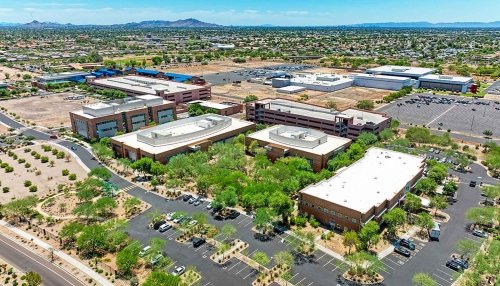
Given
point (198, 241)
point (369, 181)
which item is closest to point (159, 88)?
point (369, 181)

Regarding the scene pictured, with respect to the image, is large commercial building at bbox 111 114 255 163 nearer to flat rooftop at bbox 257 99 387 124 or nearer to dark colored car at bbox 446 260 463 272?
flat rooftop at bbox 257 99 387 124

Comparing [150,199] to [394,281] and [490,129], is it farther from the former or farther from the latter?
[490,129]

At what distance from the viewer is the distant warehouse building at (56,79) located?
594 ft

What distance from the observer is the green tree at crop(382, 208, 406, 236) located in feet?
186

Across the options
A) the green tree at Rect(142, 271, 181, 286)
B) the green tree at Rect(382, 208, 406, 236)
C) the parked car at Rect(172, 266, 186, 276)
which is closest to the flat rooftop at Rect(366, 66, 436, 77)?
the green tree at Rect(382, 208, 406, 236)

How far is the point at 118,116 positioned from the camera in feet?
350

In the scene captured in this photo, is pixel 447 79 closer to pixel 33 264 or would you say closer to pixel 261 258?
pixel 261 258

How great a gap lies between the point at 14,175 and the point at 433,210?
86.0m

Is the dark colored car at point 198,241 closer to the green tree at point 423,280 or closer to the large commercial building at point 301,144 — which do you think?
the green tree at point 423,280

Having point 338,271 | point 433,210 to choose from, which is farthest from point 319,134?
point 338,271

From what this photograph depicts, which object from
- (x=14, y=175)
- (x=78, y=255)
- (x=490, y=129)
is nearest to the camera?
(x=78, y=255)

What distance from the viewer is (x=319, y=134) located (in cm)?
9075

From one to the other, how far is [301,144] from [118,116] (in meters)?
54.2

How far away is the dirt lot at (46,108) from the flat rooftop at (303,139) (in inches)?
2787
